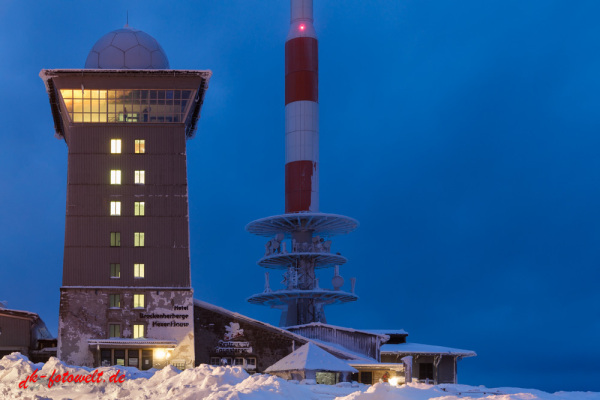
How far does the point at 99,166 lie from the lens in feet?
238

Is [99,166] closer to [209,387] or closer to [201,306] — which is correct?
[201,306]

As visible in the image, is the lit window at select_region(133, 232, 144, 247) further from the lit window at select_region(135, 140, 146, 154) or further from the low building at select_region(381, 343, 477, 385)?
the low building at select_region(381, 343, 477, 385)

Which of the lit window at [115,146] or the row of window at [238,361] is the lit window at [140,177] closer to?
the lit window at [115,146]

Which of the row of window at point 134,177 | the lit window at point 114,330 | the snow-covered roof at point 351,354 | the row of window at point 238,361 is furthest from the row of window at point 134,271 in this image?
the snow-covered roof at point 351,354

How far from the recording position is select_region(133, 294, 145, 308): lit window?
231 ft

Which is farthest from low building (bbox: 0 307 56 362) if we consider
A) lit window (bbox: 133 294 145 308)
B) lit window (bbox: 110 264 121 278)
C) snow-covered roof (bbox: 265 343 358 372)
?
snow-covered roof (bbox: 265 343 358 372)

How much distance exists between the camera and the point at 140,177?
72.4 metres

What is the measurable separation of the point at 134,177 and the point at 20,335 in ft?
52.6

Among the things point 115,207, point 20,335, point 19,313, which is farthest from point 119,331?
point 115,207

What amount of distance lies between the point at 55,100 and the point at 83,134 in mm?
7721

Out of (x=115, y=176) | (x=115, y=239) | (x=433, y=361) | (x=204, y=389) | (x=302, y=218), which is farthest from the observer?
(x=302, y=218)

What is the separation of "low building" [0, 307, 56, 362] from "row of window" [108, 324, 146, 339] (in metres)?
5.79

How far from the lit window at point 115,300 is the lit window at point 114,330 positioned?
163 centimetres

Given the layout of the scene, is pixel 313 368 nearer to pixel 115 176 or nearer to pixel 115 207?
pixel 115 207
